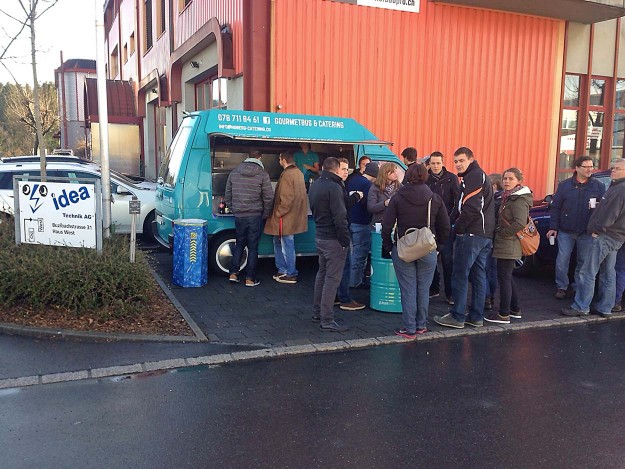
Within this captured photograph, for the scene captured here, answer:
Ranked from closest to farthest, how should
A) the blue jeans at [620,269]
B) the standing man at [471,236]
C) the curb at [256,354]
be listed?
the curb at [256,354] < the standing man at [471,236] < the blue jeans at [620,269]

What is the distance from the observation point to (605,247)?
21.9ft

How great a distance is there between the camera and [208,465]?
3393 millimetres

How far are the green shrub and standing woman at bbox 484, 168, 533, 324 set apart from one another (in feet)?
12.6

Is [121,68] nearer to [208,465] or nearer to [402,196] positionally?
[402,196]

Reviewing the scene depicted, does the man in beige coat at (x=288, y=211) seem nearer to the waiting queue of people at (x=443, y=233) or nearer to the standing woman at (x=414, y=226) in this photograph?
the waiting queue of people at (x=443, y=233)

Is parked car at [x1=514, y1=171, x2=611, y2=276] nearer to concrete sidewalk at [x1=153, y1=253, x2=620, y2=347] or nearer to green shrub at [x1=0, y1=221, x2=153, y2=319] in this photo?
concrete sidewalk at [x1=153, y1=253, x2=620, y2=347]

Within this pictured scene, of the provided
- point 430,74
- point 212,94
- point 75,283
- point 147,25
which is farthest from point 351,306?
point 147,25

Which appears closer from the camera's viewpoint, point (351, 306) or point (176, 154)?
point (351, 306)

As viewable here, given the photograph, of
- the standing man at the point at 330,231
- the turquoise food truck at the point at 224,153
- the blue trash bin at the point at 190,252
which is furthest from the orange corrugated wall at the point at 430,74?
the standing man at the point at 330,231

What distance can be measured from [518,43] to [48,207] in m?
10.2

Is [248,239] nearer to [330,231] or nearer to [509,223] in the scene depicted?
[330,231]

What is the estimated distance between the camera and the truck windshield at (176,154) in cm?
799

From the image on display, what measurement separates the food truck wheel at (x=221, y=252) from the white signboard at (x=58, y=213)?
1.98m

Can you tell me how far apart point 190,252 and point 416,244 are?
3.37m
